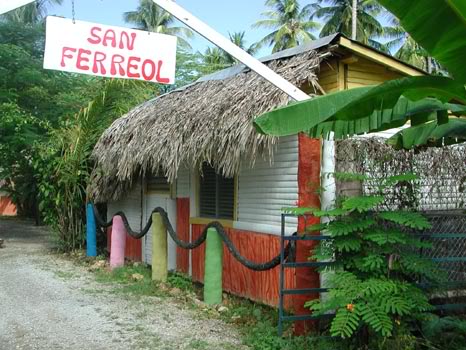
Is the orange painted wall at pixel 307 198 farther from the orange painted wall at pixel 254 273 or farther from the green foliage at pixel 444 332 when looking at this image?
the green foliage at pixel 444 332

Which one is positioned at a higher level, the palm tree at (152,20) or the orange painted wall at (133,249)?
the palm tree at (152,20)

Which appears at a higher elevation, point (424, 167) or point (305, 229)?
point (424, 167)

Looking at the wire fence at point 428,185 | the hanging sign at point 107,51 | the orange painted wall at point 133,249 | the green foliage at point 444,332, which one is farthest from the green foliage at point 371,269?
the orange painted wall at point 133,249

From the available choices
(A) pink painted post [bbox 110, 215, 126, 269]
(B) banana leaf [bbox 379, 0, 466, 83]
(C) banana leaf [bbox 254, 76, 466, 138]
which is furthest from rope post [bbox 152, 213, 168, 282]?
(B) banana leaf [bbox 379, 0, 466, 83]

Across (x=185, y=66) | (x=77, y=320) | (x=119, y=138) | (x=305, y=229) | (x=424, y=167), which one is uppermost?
(x=185, y=66)

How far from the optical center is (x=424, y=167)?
6.26 metres

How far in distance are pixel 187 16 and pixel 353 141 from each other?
2.30 meters

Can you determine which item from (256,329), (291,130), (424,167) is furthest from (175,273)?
(291,130)

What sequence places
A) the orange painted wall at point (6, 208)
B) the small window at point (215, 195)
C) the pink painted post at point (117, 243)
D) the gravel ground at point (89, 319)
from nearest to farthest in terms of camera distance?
the gravel ground at point (89, 319) → the small window at point (215, 195) → the pink painted post at point (117, 243) → the orange painted wall at point (6, 208)

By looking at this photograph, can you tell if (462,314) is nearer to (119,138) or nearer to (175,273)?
(175,273)

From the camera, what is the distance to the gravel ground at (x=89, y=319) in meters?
5.83

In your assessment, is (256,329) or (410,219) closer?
(410,219)

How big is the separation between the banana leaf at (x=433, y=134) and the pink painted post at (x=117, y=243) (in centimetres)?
676

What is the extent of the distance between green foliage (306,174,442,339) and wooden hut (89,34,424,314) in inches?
25.7
